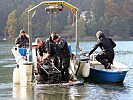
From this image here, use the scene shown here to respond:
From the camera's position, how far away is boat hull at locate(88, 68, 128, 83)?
58.2 ft

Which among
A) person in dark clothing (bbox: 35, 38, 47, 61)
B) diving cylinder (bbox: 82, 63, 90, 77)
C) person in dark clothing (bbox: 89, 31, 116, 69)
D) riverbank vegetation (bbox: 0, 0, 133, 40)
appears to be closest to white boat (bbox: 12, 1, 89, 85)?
diving cylinder (bbox: 82, 63, 90, 77)

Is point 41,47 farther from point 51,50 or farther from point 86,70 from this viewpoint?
point 86,70

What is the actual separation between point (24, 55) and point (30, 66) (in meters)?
2.68

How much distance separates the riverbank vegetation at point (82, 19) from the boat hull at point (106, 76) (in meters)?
66.9

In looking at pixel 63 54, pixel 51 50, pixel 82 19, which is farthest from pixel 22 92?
pixel 82 19

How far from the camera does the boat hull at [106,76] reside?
17.8 meters

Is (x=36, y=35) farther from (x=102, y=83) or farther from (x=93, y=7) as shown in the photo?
(x=102, y=83)

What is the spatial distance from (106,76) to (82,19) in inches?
3275

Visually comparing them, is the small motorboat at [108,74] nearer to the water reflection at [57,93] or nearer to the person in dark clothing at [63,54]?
the person in dark clothing at [63,54]

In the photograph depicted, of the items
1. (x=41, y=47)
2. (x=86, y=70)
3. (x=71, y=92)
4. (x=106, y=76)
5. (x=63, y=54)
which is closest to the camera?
(x=71, y=92)

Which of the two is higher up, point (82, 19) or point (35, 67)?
point (82, 19)

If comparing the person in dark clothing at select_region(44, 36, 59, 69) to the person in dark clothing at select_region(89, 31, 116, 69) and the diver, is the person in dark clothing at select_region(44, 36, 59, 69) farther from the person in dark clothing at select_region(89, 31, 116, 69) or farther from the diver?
the person in dark clothing at select_region(89, 31, 116, 69)

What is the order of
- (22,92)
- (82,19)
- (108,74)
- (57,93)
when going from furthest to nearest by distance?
(82,19), (108,74), (22,92), (57,93)

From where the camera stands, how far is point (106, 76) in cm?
1806
